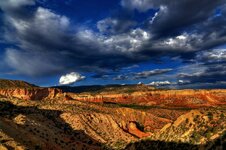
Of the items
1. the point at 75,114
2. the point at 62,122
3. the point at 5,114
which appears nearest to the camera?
the point at 5,114

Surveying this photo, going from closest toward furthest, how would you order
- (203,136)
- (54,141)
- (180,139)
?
(203,136) < (180,139) < (54,141)

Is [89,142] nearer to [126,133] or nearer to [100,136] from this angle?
[100,136]

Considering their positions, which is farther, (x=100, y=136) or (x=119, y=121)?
(x=119, y=121)

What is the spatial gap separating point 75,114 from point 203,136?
2876 inches

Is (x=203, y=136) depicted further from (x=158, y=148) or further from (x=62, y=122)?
(x=62, y=122)

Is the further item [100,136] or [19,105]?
[19,105]

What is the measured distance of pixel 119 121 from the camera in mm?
139375

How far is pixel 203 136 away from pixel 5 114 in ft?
214

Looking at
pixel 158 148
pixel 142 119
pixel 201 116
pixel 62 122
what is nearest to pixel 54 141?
pixel 62 122

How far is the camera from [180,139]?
64812 millimetres

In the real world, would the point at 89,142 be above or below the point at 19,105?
below

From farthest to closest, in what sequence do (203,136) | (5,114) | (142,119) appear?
1. (142,119)
2. (5,114)
3. (203,136)

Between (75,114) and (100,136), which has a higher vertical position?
(75,114)

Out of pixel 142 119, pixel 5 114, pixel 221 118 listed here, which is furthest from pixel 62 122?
pixel 221 118
